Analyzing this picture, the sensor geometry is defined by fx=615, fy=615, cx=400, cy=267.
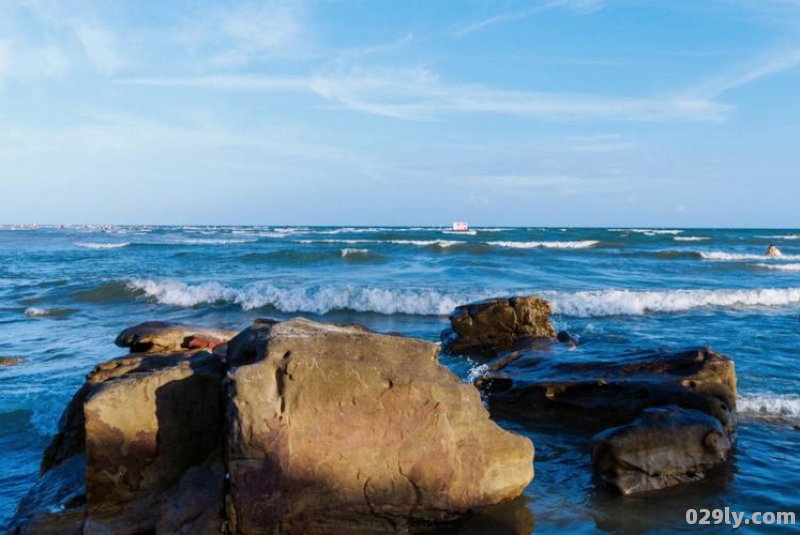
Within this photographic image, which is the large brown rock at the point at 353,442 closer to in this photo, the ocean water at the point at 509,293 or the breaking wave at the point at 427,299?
the ocean water at the point at 509,293

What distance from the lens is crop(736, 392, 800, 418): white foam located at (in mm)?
6293

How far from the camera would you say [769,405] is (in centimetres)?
641

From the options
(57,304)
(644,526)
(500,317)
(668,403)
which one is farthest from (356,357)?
(57,304)

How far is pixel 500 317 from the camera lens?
9977 mm

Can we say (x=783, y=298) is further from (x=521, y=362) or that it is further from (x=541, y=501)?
(x=541, y=501)

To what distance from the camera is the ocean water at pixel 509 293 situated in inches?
178

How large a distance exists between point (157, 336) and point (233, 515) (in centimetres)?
373

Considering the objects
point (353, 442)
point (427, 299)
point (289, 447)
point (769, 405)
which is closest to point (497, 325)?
point (769, 405)

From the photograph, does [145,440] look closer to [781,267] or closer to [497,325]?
[497,325]

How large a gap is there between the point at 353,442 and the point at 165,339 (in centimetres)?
384

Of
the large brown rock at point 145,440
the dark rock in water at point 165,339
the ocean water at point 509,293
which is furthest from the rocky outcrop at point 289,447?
the dark rock in water at point 165,339

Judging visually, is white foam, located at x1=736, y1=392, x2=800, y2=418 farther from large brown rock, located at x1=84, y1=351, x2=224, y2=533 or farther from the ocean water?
large brown rock, located at x1=84, y1=351, x2=224, y2=533

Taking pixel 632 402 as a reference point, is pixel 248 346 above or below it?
above

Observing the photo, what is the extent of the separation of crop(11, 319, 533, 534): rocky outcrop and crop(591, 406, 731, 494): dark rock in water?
766 mm
